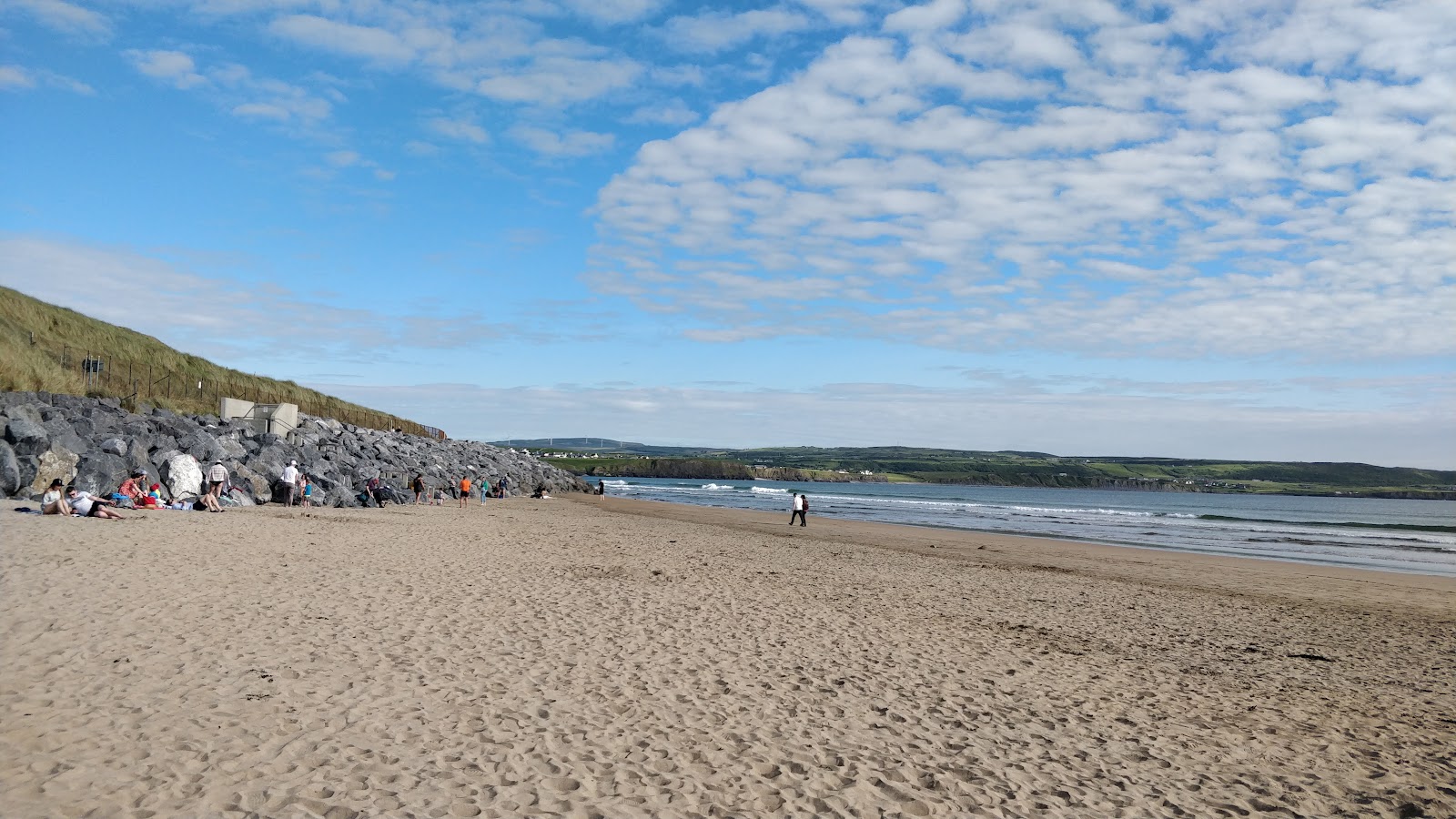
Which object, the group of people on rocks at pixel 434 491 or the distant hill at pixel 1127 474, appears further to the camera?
the distant hill at pixel 1127 474

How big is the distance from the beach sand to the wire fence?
77.8 feet

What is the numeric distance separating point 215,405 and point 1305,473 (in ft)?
582

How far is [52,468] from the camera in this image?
1903 centimetres

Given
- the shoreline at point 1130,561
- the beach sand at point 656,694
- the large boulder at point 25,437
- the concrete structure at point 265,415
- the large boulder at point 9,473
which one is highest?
the concrete structure at point 265,415

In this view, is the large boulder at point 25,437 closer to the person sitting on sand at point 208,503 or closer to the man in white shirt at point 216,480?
the person sitting on sand at point 208,503

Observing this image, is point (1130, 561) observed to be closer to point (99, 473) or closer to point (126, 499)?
point (126, 499)

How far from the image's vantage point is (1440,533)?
4331 centimetres

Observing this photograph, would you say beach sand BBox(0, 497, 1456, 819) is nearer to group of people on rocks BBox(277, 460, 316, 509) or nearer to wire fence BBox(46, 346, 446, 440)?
group of people on rocks BBox(277, 460, 316, 509)

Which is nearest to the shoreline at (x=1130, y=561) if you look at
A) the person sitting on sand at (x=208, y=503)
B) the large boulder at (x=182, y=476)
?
the person sitting on sand at (x=208, y=503)

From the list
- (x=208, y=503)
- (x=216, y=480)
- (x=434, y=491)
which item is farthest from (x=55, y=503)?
(x=434, y=491)

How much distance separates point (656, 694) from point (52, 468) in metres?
19.0

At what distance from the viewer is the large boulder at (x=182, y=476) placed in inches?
837

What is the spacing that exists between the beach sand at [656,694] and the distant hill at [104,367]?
1717 centimetres

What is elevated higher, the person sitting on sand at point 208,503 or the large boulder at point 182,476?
the large boulder at point 182,476
